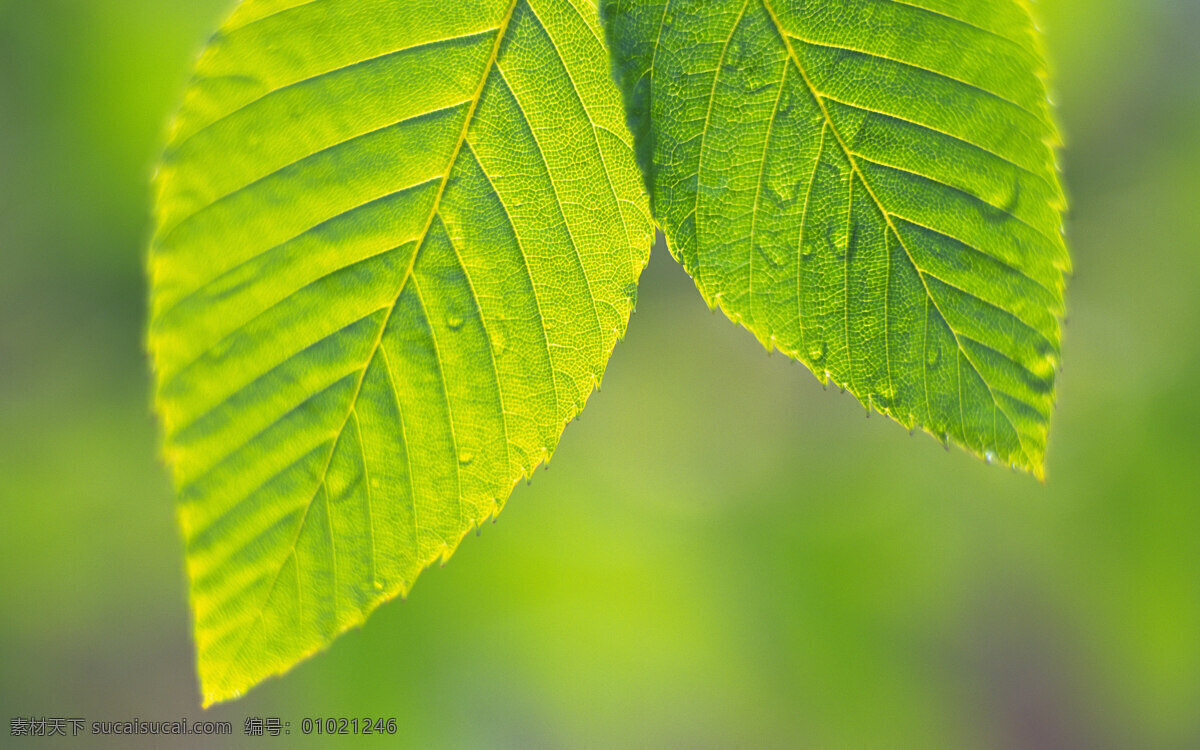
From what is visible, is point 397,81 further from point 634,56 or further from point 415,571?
point 415,571

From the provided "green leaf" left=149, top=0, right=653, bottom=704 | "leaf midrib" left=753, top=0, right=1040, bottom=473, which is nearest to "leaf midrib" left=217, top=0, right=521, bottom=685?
"green leaf" left=149, top=0, right=653, bottom=704

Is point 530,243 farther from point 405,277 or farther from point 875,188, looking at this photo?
point 875,188

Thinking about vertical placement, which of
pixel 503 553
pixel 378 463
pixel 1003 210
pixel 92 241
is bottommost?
pixel 503 553

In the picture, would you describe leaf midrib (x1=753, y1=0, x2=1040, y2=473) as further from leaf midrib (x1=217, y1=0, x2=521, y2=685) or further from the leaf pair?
leaf midrib (x1=217, y1=0, x2=521, y2=685)

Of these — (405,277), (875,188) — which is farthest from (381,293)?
(875,188)

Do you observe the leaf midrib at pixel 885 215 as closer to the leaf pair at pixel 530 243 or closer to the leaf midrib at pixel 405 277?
the leaf pair at pixel 530 243

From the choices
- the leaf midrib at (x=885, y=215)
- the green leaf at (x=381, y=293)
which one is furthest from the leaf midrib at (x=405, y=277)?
the leaf midrib at (x=885, y=215)

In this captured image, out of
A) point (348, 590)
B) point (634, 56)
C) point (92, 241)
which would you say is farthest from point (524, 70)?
point (92, 241)
